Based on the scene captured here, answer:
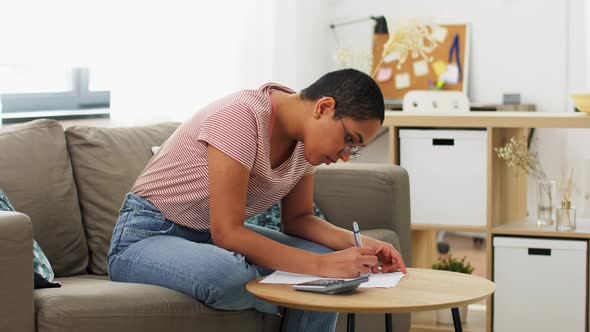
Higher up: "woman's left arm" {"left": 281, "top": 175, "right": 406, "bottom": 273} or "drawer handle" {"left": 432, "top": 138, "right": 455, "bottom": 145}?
"drawer handle" {"left": 432, "top": 138, "right": 455, "bottom": 145}

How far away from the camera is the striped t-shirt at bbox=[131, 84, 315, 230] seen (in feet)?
6.44

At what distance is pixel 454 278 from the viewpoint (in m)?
1.96

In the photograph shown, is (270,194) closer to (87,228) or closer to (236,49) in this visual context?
(87,228)

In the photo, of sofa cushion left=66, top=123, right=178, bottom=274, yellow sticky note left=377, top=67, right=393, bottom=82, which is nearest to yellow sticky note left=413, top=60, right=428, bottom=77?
yellow sticky note left=377, top=67, right=393, bottom=82

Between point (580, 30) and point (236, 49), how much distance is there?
1.93 meters

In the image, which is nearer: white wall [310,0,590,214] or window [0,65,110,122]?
window [0,65,110,122]

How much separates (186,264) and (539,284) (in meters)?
1.62

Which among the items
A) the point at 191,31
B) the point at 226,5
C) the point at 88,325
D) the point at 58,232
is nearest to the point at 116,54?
the point at 191,31

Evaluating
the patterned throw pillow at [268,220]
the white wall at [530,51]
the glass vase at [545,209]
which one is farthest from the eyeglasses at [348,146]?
the white wall at [530,51]

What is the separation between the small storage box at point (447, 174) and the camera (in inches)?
130

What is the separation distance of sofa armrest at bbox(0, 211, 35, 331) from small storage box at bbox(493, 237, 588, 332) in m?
1.86

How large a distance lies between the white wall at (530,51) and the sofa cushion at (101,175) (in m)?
2.01

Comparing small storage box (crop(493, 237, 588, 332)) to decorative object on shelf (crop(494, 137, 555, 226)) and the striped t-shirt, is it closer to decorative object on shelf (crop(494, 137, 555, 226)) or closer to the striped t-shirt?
decorative object on shelf (crop(494, 137, 555, 226))

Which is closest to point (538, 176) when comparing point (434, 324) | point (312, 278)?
point (434, 324)
